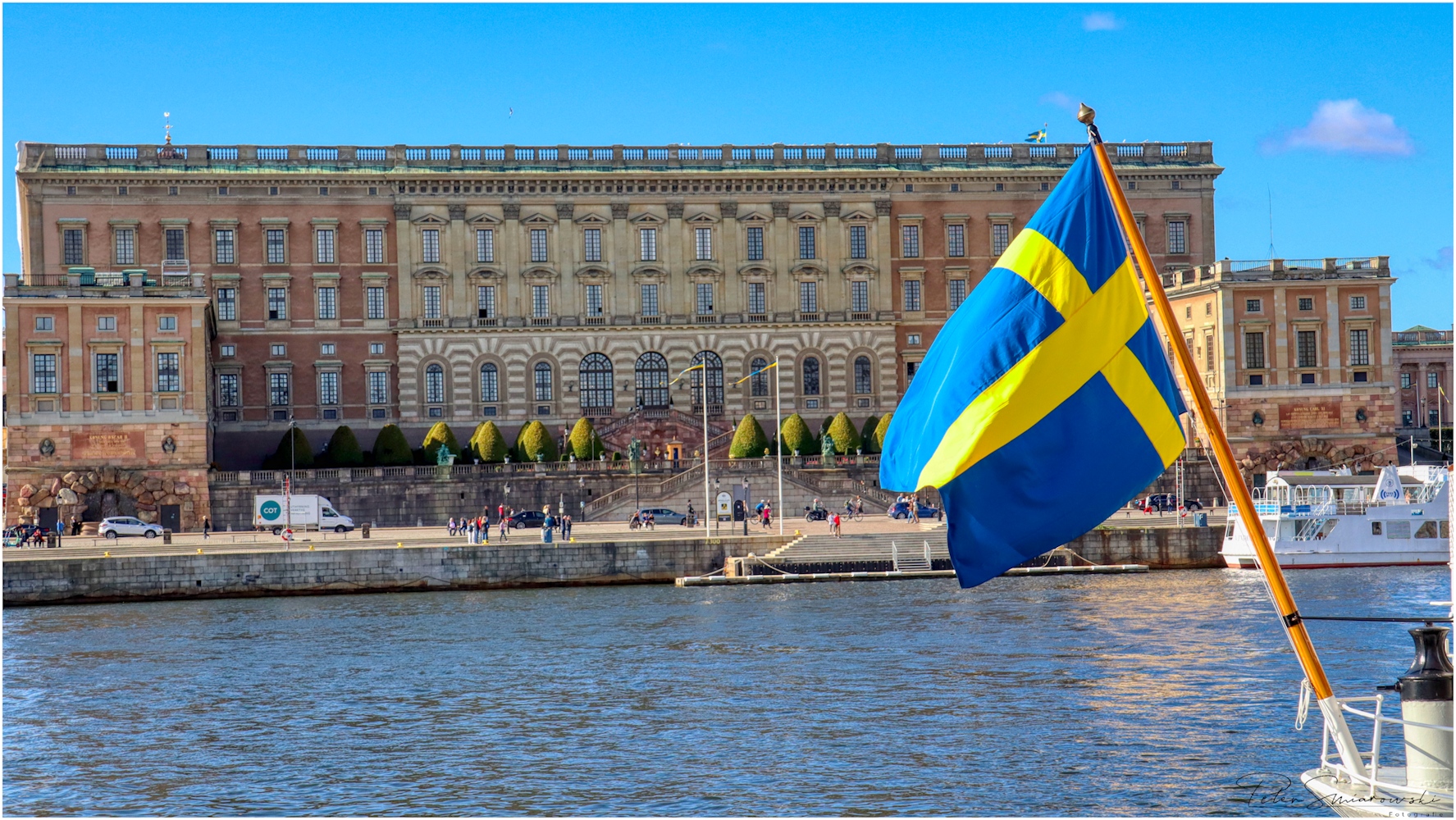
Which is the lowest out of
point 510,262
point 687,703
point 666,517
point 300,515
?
point 687,703

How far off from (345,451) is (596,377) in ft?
42.8

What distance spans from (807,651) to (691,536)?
71.5 feet

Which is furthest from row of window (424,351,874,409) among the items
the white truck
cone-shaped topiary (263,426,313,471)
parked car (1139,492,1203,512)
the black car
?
parked car (1139,492,1203,512)

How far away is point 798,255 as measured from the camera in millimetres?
88625

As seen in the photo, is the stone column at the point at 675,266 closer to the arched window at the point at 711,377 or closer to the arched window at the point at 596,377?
the arched window at the point at 711,377

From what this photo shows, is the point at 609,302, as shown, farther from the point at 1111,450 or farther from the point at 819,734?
the point at 1111,450

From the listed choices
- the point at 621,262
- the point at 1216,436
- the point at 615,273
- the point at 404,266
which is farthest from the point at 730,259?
the point at 1216,436

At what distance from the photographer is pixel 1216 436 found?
1455 cm

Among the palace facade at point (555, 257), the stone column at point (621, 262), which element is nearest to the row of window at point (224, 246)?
the palace facade at point (555, 257)

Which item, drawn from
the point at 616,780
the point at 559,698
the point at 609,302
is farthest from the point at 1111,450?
the point at 609,302

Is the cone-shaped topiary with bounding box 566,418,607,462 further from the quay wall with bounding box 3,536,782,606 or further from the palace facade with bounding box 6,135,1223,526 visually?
the quay wall with bounding box 3,536,782,606

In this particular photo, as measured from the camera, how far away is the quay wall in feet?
177

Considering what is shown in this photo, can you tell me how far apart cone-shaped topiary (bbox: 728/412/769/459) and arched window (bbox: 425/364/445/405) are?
15.9 meters

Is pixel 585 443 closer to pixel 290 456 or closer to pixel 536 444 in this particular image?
pixel 536 444
